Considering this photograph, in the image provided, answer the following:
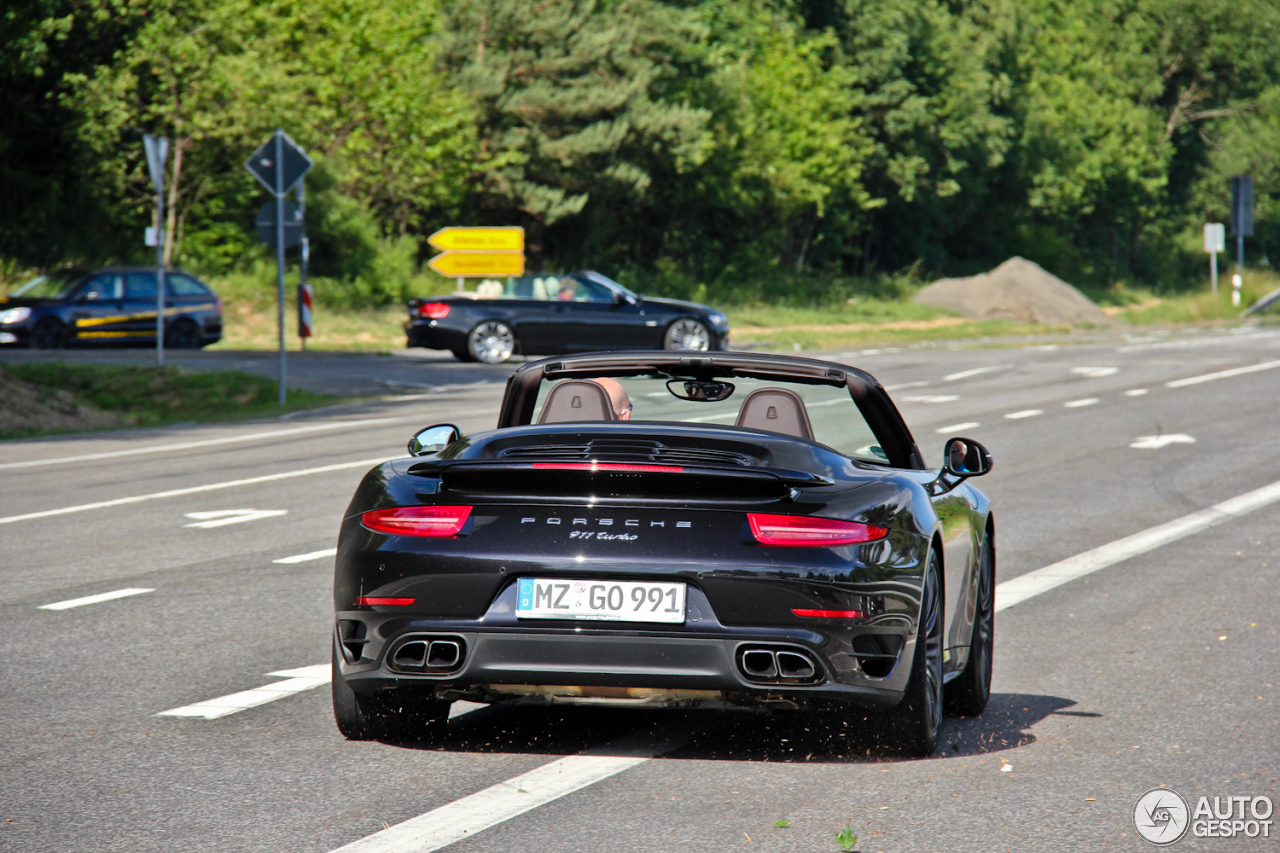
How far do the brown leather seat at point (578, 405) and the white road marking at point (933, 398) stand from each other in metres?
16.0

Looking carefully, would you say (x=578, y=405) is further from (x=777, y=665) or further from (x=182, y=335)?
(x=182, y=335)

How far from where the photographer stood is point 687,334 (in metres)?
28.7

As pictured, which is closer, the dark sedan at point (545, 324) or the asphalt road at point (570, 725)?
the asphalt road at point (570, 725)

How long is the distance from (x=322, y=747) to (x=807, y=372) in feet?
6.48

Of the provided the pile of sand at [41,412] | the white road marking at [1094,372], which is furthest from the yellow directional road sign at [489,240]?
the pile of sand at [41,412]

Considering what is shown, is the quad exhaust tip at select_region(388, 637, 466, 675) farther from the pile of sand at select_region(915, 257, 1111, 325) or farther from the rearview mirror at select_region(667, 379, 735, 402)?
the pile of sand at select_region(915, 257, 1111, 325)

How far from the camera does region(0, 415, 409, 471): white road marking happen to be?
15.1 metres

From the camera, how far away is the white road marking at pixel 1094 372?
25.9m

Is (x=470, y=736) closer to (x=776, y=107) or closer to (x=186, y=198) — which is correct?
(x=186, y=198)

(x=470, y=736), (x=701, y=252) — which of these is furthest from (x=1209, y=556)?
(x=701, y=252)

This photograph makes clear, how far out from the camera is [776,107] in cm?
5444

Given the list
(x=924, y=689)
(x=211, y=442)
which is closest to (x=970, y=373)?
(x=211, y=442)

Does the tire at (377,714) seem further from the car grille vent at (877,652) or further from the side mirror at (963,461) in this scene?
the side mirror at (963,461)

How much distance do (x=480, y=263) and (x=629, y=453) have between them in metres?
28.0
